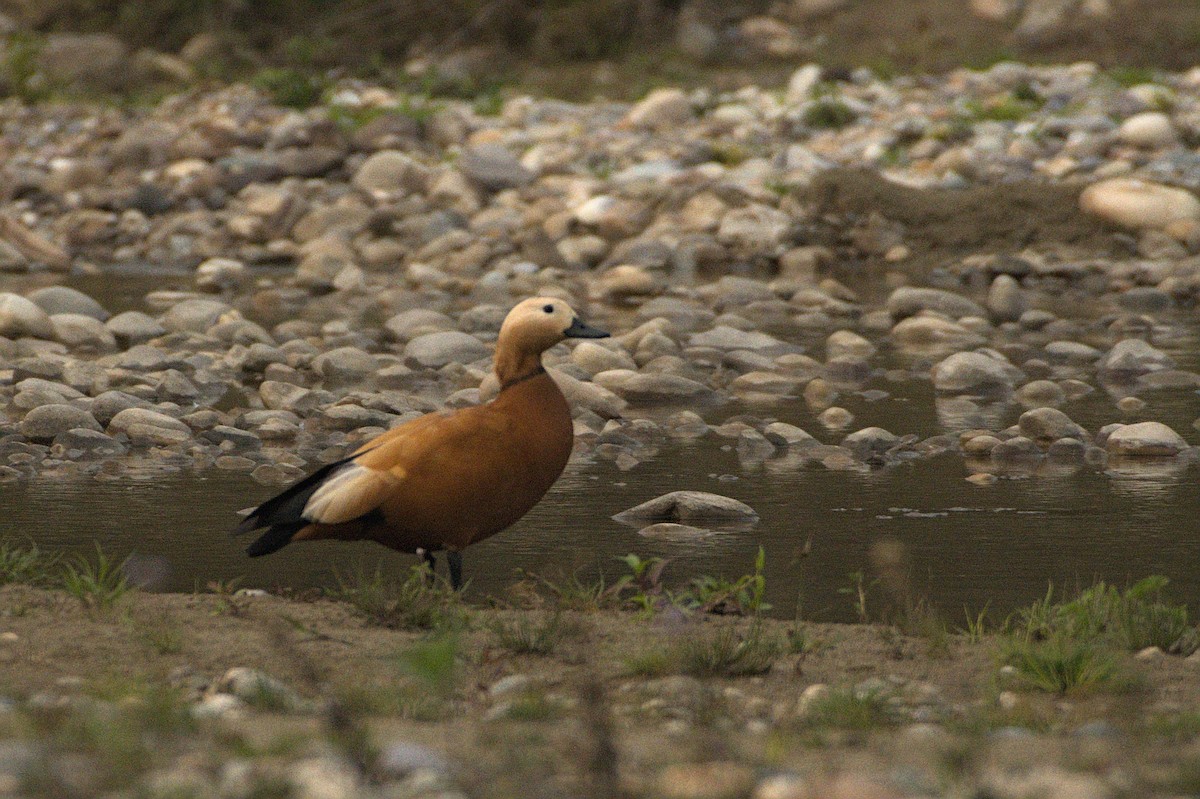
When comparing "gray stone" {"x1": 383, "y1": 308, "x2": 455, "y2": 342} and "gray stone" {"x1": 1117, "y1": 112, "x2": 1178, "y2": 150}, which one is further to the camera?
"gray stone" {"x1": 1117, "y1": 112, "x2": 1178, "y2": 150}

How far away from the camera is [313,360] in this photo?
8172 mm

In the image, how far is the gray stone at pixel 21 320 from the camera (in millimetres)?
8578

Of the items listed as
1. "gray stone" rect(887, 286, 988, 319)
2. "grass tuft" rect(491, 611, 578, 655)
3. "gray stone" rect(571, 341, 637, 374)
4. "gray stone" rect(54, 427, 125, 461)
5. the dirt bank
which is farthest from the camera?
"gray stone" rect(887, 286, 988, 319)

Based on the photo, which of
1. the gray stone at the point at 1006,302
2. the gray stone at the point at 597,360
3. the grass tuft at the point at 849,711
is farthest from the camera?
the gray stone at the point at 1006,302

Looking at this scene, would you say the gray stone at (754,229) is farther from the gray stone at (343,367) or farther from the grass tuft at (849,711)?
the grass tuft at (849,711)

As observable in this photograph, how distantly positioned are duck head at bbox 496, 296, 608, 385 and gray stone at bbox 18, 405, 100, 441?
2417 mm

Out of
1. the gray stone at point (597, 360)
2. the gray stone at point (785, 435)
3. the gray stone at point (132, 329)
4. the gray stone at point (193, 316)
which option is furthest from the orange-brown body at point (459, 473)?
the gray stone at point (193, 316)

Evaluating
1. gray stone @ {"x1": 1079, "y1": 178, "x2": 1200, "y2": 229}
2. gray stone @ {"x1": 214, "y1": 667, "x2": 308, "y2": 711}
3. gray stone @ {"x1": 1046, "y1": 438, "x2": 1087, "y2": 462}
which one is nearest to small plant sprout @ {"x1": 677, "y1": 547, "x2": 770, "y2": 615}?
gray stone @ {"x1": 214, "y1": 667, "x2": 308, "y2": 711}

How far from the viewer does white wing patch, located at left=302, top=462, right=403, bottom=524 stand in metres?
4.18

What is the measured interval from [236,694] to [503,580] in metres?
1.45

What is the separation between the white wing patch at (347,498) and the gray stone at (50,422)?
246cm

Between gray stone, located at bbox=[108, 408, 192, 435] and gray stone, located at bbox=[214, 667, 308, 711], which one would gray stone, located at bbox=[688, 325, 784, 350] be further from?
gray stone, located at bbox=[214, 667, 308, 711]

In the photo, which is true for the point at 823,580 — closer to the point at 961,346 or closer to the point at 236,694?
the point at 236,694

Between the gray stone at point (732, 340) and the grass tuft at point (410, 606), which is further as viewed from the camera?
the gray stone at point (732, 340)
